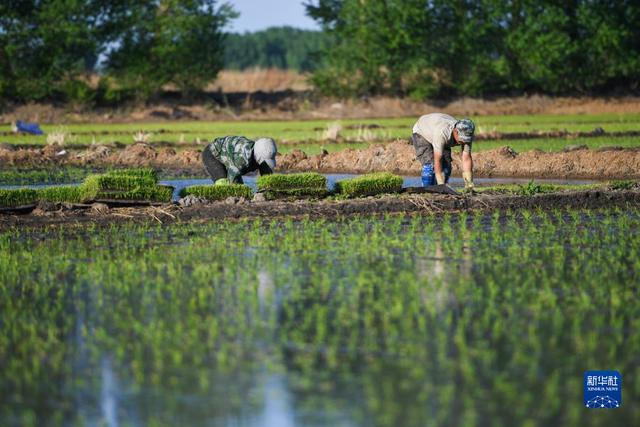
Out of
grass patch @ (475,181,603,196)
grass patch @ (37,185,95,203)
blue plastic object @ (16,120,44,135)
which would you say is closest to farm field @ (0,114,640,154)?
blue plastic object @ (16,120,44,135)

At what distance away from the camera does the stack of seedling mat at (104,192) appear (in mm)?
15438

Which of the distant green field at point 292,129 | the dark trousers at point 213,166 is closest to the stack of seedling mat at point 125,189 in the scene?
the dark trousers at point 213,166

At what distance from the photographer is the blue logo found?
6574 millimetres

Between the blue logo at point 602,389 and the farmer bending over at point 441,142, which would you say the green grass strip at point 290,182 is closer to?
the farmer bending over at point 441,142

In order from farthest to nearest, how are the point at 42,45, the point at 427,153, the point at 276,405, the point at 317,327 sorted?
the point at 42,45 → the point at 427,153 → the point at 317,327 → the point at 276,405

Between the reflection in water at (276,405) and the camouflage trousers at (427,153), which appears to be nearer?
the reflection in water at (276,405)

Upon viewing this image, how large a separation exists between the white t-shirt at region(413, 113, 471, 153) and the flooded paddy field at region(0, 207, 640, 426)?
2581 millimetres

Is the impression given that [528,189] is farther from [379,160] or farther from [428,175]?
[379,160]

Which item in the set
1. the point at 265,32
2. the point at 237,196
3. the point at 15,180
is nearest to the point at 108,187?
the point at 237,196

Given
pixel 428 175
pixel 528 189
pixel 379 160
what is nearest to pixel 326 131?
pixel 379 160

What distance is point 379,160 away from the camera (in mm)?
24297

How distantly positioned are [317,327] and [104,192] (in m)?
7.70

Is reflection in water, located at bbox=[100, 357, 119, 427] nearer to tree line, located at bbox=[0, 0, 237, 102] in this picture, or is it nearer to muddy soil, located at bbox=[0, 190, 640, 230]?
muddy soil, located at bbox=[0, 190, 640, 230]

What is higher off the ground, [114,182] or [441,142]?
[441,142]
